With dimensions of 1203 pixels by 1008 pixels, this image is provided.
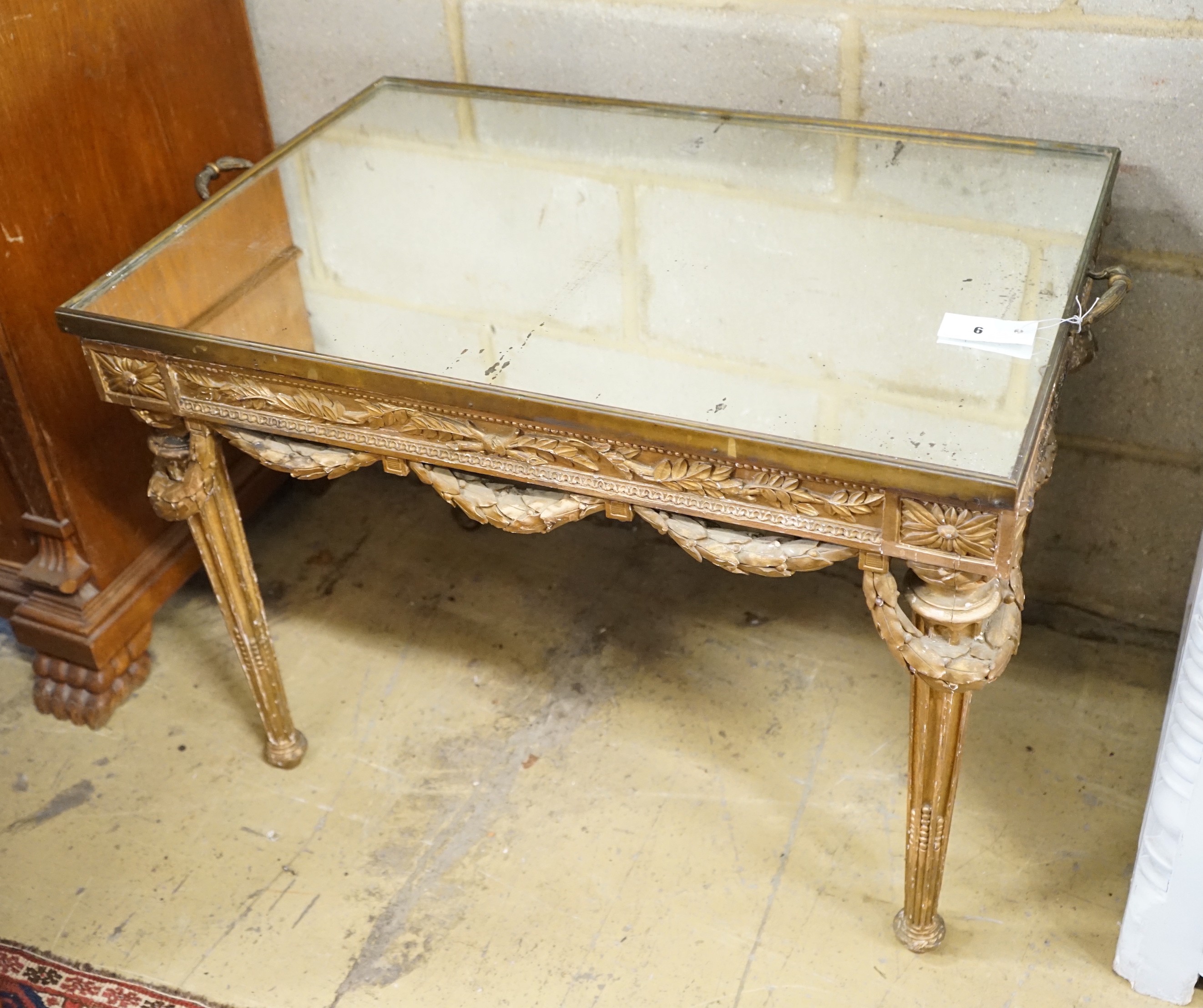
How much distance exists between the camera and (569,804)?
5.94ft

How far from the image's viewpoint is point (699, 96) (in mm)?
1832

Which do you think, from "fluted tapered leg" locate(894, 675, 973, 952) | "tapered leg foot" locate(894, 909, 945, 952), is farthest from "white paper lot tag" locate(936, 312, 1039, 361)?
"tapered leg foot" locate(894, 909, 945, 952)

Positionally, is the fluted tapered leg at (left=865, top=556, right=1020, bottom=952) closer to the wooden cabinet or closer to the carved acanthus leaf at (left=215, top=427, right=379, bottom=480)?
the carved acanthus leaf at (left=215, top=427, right=379, bottom=480)

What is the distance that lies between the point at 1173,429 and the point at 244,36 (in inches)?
59.8

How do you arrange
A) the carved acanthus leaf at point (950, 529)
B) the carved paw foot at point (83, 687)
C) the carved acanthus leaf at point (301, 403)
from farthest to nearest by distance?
the carved paw foot at point (83, 687) → the carved acanthus leaf at point (301, 403) → the carved acanthus leaf at point (950, 529)

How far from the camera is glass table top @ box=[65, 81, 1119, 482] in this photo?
130 cm

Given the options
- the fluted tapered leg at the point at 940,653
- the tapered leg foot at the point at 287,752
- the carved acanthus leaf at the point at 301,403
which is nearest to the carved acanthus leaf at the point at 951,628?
the fluted tapered leg at the point at 940,653

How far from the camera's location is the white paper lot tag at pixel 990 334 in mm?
1309

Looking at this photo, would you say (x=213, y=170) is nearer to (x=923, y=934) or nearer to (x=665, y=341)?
(x=665, y=341)

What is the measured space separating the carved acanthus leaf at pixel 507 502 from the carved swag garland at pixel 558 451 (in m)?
0.05

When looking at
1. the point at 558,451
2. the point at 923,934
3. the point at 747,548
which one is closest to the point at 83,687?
the point at 558,451

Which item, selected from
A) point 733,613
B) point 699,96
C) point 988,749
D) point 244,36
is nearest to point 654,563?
point 733,613

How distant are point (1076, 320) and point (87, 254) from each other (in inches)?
51.7

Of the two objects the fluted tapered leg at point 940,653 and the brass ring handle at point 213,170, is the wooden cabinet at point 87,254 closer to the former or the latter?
the brass ring handle at point 213,170
